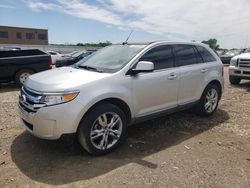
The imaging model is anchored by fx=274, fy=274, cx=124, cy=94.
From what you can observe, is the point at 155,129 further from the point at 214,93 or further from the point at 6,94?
the point at 6,94

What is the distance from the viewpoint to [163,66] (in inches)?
200

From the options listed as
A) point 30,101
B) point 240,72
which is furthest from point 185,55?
point 240,72

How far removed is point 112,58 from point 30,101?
1.67 metres

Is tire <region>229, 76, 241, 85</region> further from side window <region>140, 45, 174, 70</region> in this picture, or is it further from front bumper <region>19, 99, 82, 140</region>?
front bumper <region>19, 99, 82, 140</region>

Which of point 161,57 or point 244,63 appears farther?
point 244,63

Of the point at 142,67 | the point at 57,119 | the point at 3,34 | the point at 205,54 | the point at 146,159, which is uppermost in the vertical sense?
the point at 3,34

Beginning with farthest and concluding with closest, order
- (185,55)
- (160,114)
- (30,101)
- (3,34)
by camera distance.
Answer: (3,34), (185,55), (160,114), (30,101)

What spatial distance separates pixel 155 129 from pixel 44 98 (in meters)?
2.46

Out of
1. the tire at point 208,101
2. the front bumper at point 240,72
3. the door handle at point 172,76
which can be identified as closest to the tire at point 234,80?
the front bumper at point 240,72

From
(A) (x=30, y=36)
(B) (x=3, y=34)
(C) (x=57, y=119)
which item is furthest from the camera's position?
(A) (x=30, y=36)

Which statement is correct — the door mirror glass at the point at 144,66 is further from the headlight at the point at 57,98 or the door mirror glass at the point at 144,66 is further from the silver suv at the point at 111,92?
the headlight at the point at 57,98

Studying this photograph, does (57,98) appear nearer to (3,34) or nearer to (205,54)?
(205,54)

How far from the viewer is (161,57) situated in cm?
513

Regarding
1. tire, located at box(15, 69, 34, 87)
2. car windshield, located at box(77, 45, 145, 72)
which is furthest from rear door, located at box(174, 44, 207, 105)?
tire, located at box(15, 69, 34, 87)
